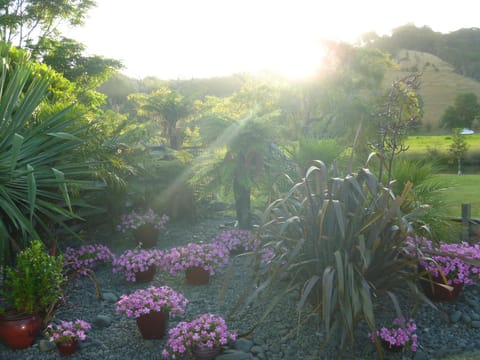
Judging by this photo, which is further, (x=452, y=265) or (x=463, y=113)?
(x=463, y=113)

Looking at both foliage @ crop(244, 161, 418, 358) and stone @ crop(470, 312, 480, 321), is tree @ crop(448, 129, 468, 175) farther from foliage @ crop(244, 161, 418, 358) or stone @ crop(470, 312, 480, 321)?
foliage @ crop(244, 161, 418, 358)

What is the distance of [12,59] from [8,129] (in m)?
1.99

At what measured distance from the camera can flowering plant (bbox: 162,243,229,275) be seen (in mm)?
5203

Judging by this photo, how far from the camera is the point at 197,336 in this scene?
346cm

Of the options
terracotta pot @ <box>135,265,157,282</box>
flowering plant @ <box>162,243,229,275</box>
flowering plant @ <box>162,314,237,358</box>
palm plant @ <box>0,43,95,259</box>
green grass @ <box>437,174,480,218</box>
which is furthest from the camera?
green grass @ <box>437,174,480,218</box>

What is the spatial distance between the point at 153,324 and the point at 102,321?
65 centimetres

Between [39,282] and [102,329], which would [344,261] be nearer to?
[102,329]

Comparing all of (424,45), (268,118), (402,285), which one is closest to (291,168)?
(268,118)

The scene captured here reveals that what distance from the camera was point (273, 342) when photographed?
3.83 meters

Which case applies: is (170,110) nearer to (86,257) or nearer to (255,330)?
(86,257)

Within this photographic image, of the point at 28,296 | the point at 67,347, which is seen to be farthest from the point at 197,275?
the point at 28,296

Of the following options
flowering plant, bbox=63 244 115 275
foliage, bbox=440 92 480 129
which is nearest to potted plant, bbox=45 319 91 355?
flowering plant, bbox=63 244 115 275

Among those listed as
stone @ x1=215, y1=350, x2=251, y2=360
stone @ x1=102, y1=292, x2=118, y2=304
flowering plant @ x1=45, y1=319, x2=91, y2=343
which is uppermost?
flowering plant @ x1=45, y1=319, x2=91, y2=343

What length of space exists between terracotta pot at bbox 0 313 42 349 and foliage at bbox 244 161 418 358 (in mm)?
1877
